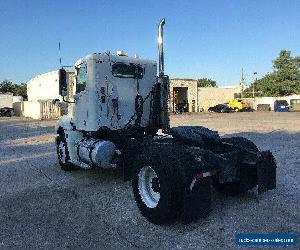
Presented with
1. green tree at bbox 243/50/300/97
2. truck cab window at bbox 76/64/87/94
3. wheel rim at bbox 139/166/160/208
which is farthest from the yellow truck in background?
wheel rim at bbox 139/166/160/208

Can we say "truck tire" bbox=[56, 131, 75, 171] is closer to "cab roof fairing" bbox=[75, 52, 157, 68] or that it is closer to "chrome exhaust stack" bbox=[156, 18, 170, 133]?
"cab roof fairing" bbox=[75, 52, 157, 68]

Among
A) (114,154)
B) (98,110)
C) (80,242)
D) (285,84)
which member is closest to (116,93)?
(98,110)

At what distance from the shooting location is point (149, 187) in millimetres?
6195

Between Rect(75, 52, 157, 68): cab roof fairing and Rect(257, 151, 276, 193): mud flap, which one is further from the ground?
Rect(75, 52, 157, 68): cab roof fairing

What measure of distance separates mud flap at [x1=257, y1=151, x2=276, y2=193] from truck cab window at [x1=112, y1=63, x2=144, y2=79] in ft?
13.2

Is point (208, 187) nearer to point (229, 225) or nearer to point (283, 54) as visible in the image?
point (229, 225)

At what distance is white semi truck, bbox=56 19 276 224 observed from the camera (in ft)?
17.7

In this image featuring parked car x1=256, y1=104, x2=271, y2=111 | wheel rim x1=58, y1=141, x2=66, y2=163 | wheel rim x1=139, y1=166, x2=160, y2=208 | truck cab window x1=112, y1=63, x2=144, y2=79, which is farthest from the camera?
parked car x1=256, y1=104, x2=271, y2=111

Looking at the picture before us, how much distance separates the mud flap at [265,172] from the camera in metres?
6.10

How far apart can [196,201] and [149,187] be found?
3.93ft

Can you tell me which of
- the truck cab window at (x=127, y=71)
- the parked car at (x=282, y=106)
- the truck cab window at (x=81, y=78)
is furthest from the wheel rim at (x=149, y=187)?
the parked car at (x=282, y=106)

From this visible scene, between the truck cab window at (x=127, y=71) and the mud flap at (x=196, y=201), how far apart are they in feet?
14.0

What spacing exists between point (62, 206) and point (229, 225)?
3.25m

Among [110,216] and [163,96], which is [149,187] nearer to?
[110,216]
